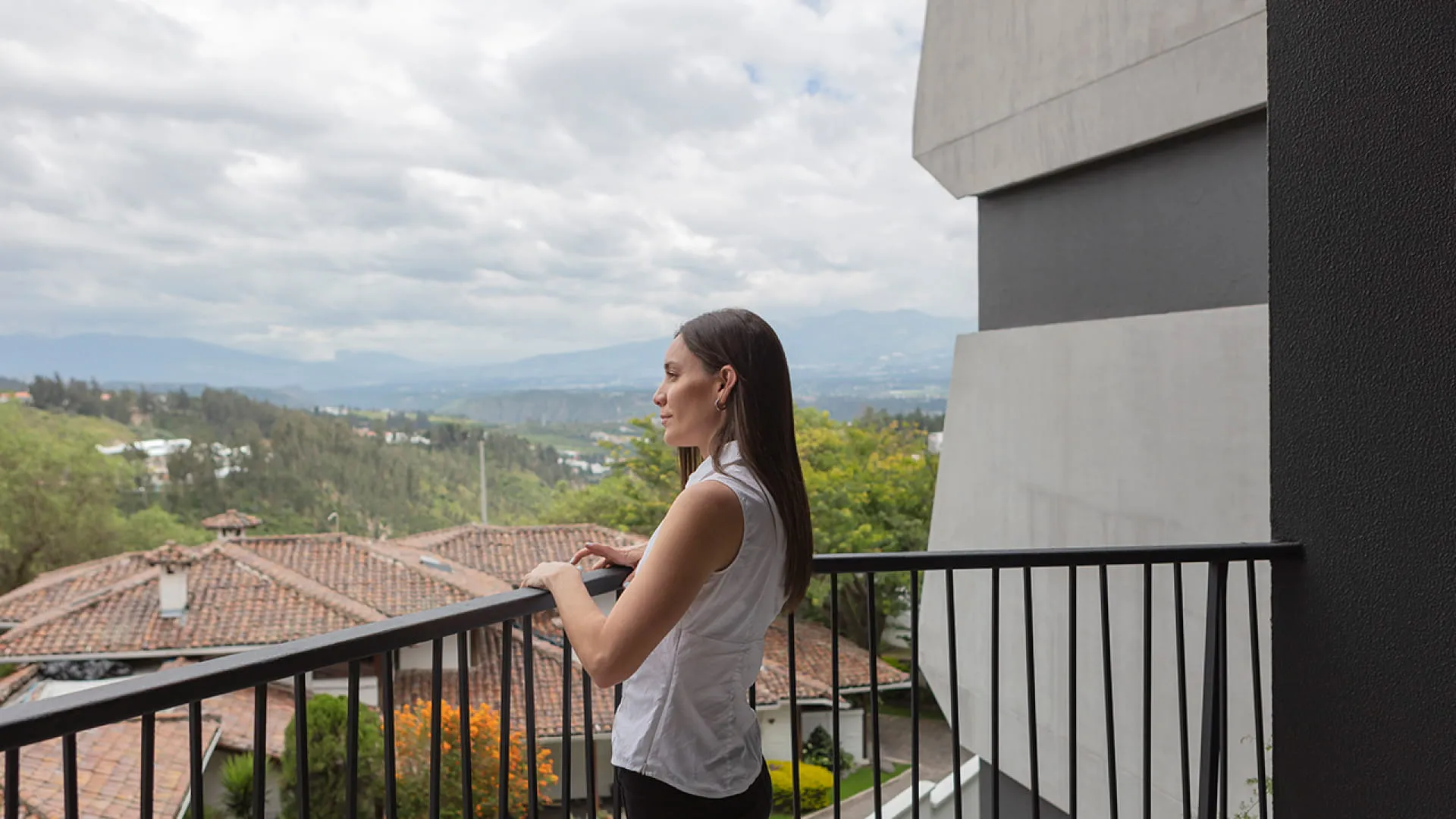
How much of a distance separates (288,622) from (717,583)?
23.0 meters

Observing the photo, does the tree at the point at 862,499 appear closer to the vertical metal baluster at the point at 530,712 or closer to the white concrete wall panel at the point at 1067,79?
the white concrete wall panel at the point at 1067,79

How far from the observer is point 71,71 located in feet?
213

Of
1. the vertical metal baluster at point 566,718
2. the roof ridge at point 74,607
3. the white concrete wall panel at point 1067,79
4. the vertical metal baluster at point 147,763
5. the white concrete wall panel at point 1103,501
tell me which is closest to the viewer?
the vertical metal baluster at point 147,763

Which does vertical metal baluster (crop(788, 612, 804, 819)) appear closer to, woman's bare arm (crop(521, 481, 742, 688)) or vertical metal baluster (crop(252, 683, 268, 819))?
woman's bare arm (crop(521, 481, 742, 688))

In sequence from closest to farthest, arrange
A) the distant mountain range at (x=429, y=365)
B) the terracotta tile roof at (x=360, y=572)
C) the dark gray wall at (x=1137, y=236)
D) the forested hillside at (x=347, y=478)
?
the dark gray wall at (x=1137, y=236) → the terracotta tile roof at (x=360, y=572) → the forested hillside at (x=347, y=478) → the distant mountain range at (x=429, y=365)

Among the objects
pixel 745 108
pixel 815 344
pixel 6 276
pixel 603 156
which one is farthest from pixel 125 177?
pixel 815 344

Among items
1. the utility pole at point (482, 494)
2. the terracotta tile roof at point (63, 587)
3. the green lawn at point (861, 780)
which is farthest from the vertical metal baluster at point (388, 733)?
the utility pole at point (482, 494)

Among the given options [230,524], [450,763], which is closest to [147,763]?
[450,763]

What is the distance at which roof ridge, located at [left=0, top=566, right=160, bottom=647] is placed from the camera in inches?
794

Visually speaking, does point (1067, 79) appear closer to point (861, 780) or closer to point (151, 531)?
point (861, 780)

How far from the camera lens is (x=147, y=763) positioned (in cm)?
106

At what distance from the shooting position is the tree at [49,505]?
106 ft

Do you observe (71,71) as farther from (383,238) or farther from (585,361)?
(585,361)

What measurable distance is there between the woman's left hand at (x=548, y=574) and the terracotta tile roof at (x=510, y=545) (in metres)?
26.1
